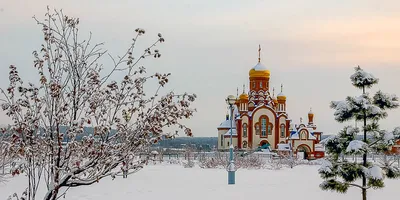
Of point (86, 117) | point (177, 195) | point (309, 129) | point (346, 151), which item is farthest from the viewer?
point (309, 129)

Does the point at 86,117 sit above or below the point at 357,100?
below

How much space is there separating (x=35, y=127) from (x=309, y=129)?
51.7 meters

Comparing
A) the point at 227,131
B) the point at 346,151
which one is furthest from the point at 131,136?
the point at 227,131

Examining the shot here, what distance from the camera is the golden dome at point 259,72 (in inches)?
2234

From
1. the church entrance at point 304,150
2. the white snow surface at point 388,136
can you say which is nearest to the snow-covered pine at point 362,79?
the white snow surface at point 388,136

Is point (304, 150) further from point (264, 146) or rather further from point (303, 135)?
point (264, 146)

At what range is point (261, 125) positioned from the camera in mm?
56469

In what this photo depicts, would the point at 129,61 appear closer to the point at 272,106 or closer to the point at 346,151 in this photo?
the point at 346,151

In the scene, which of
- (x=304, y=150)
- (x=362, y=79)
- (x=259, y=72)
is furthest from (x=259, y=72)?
(x=362, y=79)

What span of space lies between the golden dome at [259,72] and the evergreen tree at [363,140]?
4591cm

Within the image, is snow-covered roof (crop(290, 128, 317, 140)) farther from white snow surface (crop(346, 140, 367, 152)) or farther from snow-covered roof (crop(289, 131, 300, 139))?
white snow surface (crop(346, 140, 367, 152))

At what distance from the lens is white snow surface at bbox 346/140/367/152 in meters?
10.2

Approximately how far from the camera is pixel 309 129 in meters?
55.7

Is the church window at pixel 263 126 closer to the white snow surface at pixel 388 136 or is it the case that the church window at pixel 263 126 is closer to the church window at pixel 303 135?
the church window at pixel 303 135
